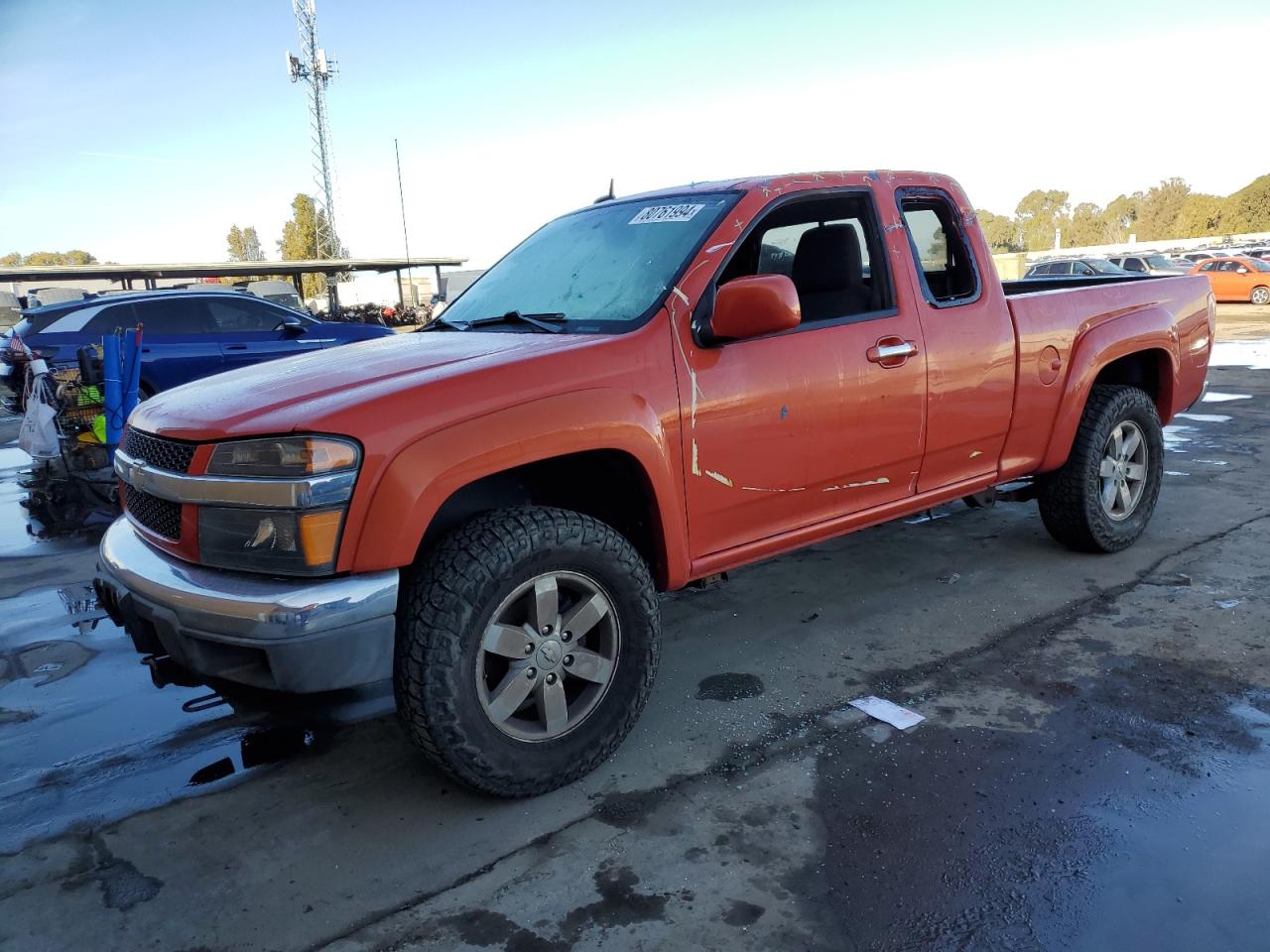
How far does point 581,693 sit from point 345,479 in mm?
1062

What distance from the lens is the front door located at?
10.4 ft

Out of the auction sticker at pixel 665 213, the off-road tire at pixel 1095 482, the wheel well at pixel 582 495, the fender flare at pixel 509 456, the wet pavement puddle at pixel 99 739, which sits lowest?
the wet pavement puddle at pixel 99 739

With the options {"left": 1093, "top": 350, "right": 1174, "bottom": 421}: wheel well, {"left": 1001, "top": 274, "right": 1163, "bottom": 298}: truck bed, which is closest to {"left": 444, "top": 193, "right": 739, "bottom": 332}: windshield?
{"left": 1001, "top": 274, "right": 1163, "bottom": 298}: truck bed

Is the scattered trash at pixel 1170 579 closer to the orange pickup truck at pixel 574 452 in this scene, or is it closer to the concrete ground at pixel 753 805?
the concrete ground at pixel 753 805

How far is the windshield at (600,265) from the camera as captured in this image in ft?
10.8

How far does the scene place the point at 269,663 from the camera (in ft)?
8.01

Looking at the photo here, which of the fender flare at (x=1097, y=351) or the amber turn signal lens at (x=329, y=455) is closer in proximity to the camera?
the amber turn signal lens at (x=329, y=455)

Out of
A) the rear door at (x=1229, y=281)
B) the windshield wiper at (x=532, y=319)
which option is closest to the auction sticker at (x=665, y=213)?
the windshield wiper at (x=532, y=319)

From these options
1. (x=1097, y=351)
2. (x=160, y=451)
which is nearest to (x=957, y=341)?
(x=1097, y=351)

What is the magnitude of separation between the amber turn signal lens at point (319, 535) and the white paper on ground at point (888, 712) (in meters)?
1.99

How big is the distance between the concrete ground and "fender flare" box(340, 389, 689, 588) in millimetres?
842

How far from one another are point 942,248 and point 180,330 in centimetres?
860

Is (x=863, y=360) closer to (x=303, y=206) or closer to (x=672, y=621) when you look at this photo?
(x=672, y=621)

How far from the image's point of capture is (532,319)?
3463 millimetres
